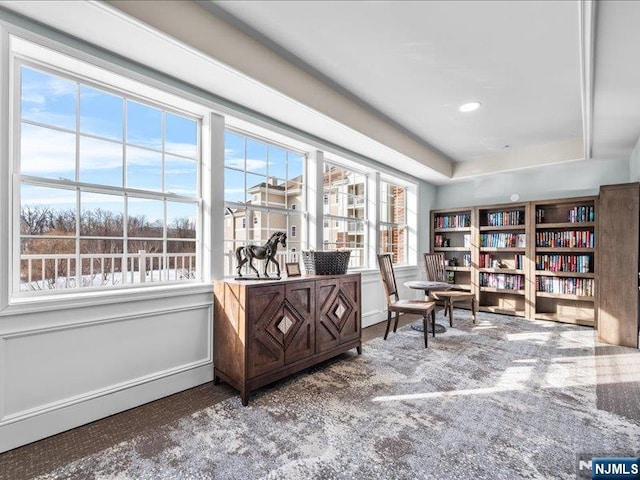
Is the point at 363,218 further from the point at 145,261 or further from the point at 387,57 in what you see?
the point at 145,261

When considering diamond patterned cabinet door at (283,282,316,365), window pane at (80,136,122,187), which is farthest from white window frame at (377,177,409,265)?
window pane at (80,136,122,187)

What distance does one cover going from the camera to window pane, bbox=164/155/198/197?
107 inches

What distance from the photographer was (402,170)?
5.29 metres

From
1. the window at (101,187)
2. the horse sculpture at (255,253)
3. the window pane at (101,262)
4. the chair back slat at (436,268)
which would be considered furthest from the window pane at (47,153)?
the chair back slat at (436,268)

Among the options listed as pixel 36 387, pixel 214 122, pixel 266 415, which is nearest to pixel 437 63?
pixel 214 122

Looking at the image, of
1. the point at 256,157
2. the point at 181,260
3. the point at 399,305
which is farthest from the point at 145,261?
the point at 399,305

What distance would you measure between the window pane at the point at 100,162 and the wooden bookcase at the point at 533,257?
528 cm

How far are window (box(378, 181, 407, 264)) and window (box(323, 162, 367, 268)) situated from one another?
525 mm

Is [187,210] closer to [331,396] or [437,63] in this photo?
[331,396]

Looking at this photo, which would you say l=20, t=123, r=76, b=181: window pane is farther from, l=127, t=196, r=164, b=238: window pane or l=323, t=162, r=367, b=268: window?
l=323, t=162, r=367, b=268: window

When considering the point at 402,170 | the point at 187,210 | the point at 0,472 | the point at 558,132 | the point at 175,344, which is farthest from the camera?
the point at 402,170

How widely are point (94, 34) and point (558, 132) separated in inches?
204

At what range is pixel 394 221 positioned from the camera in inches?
229

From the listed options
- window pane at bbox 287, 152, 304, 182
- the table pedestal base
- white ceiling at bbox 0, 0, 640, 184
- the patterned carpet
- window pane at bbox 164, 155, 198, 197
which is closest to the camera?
the patterned carpet
